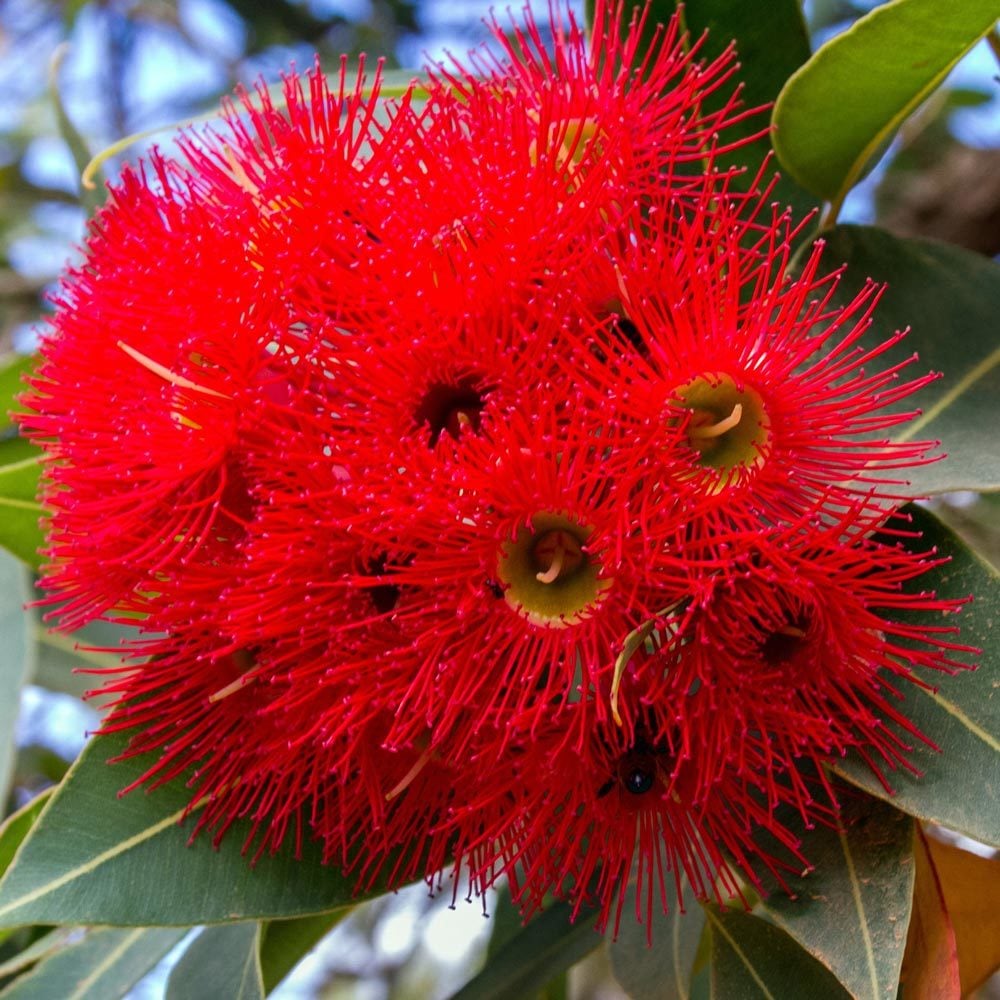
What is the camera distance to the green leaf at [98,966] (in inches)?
55.2

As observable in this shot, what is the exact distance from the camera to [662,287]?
902 mm

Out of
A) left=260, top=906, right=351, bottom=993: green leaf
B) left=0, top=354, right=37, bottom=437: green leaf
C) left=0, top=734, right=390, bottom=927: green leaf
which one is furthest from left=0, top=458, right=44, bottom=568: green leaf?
left=260, top=906, right=351, bottom=993: green leaf

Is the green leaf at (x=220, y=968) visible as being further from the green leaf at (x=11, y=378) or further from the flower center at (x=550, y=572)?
the green leaf at (x=11, y=378)

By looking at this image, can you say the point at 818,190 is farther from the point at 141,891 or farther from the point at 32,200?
the point at 32,200

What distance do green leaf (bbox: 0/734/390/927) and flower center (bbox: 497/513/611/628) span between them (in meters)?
0.36

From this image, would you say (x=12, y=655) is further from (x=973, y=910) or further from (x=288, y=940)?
(x=973, y=910)

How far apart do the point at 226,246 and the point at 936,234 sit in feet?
4.45

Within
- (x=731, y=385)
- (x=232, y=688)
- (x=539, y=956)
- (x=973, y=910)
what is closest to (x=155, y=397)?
(x=232, y=688)

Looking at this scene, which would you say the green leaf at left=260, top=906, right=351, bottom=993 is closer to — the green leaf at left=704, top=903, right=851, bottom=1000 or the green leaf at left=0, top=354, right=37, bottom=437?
the green leaf at left=704, top=903, right=851, bottom=1000

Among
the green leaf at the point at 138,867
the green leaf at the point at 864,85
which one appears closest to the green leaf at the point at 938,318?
the green leaf at the point at 864,85

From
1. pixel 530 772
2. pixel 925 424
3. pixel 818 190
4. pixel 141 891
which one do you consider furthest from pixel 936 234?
pixel 141 891

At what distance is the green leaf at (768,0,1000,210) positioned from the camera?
3.33 feet

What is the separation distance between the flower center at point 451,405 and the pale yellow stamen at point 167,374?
0.16 metres

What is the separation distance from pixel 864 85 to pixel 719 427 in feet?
1.38
